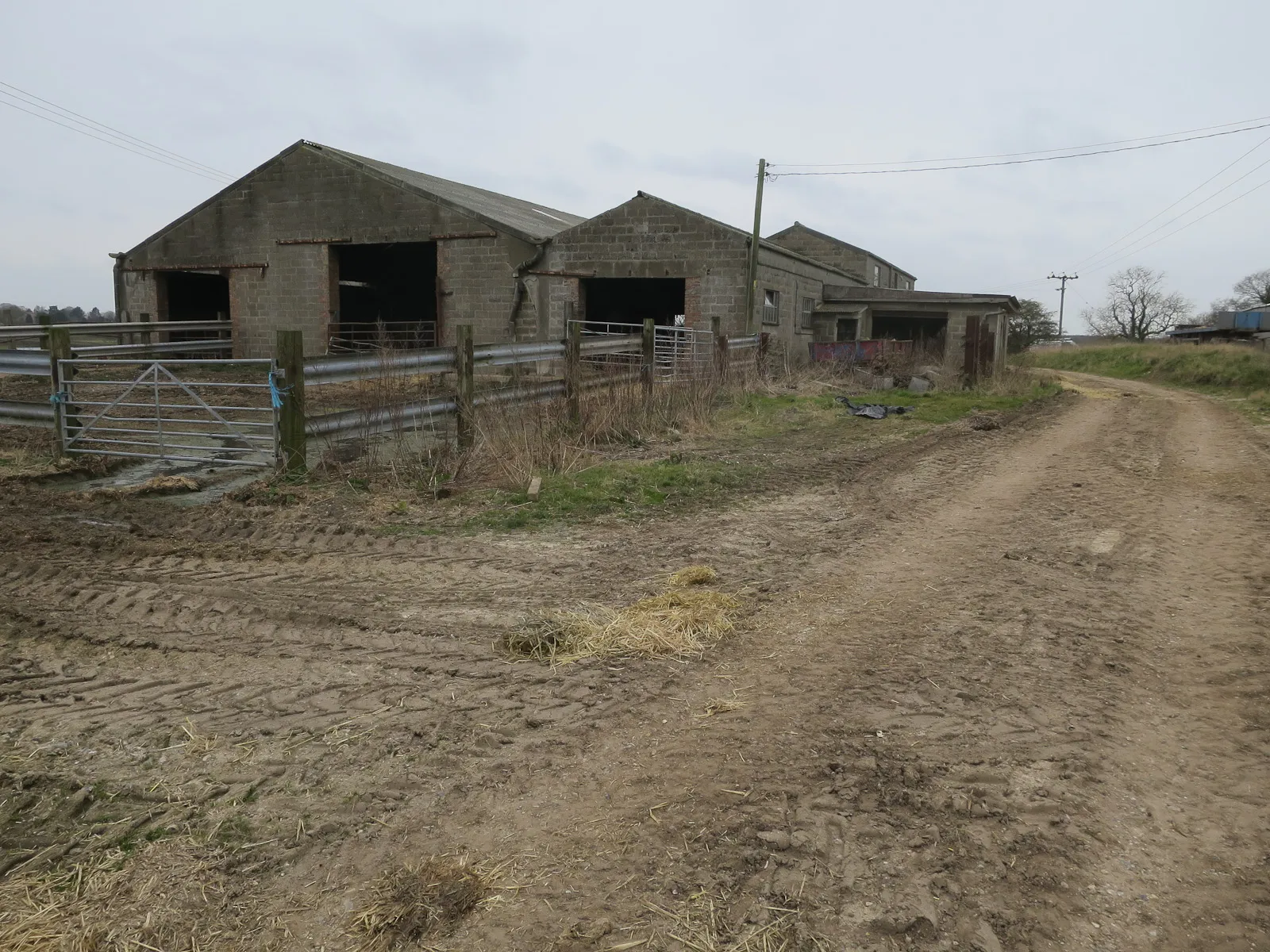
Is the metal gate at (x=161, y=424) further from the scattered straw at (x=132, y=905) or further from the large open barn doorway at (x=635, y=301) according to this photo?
the large open barn doorway at (x=635, y=301)

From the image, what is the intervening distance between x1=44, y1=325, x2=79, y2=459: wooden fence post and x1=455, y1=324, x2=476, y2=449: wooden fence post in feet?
14.5

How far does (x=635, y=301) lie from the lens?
29234mm

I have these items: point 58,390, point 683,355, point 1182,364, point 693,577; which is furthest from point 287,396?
point 1182,364

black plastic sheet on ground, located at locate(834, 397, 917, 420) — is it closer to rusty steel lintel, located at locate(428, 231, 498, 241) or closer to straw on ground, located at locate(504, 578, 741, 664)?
rusty steel lintel, located at locate(428, 231, 498, 241)

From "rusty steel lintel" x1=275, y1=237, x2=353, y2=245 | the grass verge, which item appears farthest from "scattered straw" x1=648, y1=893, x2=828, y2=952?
"rusty steel lintel" x1=275, y1=237, x2=353, y2=245

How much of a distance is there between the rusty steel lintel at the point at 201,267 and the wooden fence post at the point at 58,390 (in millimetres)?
14996

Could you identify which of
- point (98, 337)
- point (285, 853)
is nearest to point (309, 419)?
point (285, 853)

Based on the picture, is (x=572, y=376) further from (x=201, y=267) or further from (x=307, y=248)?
(x=201, y=267)

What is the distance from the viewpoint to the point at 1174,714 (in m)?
4.03

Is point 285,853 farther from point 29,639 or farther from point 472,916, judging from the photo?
point 29,639

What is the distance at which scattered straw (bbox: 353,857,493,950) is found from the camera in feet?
8.71

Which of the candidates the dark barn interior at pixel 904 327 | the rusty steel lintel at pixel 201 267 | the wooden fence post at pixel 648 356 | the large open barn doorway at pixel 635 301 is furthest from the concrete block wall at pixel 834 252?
the wooden fence post at pixel 648 356

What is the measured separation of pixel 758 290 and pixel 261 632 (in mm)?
19029

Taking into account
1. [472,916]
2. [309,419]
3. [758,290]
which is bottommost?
[472,916]
